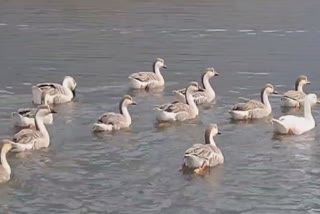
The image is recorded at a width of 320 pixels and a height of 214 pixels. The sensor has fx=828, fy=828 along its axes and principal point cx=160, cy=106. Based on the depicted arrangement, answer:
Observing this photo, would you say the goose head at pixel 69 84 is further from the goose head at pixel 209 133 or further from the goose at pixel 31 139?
the goose head at pixel 209 133

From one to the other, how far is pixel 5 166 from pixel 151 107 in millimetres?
6101

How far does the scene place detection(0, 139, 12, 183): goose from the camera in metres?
13.3

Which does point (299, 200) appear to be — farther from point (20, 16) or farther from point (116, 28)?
point (20, 16)

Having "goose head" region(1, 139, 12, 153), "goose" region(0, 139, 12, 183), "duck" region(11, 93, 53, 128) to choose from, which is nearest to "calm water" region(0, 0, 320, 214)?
"goose" region(0, 139, 12, 183)

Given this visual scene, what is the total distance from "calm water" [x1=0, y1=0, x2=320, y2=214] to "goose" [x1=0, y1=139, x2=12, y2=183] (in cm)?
17

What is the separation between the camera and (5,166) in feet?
44.2

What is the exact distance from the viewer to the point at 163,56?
26.2 meters

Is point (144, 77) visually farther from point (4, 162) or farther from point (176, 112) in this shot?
point (4, 162)

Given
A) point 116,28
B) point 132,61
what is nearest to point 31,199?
point 132,61

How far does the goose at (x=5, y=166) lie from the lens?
13.3 m

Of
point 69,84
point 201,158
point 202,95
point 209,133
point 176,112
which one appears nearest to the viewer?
point 201,158

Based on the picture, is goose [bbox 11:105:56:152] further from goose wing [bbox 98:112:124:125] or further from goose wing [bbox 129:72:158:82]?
goose wing [bbox 129:72:158:82]

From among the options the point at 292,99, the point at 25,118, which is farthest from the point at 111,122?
the point at 292,99

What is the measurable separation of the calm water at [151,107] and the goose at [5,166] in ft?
0.54
